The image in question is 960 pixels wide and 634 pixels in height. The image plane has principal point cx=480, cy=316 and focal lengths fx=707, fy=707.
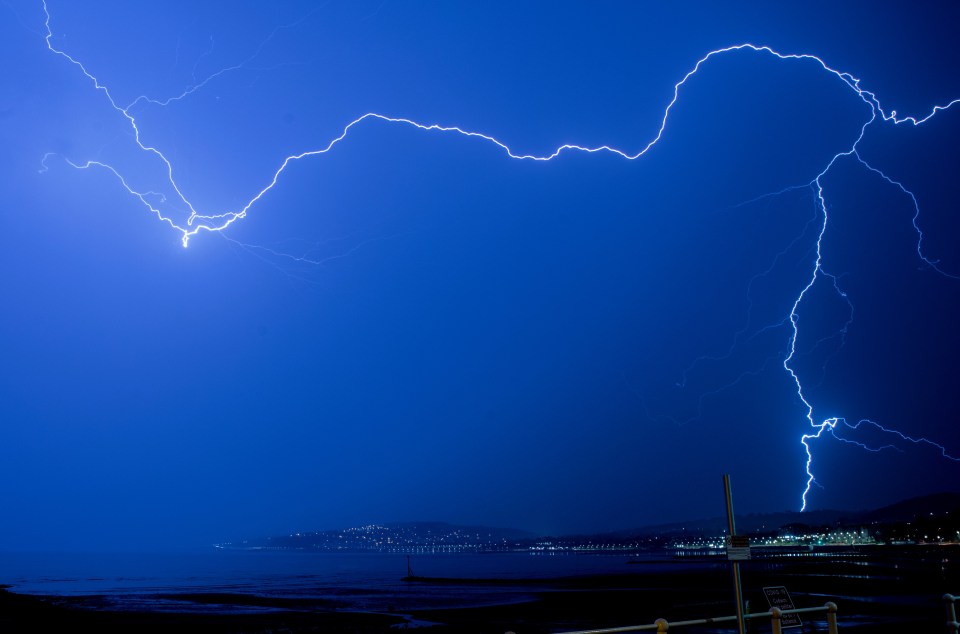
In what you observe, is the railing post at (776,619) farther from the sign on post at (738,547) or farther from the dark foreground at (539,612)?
the dark foreground at (539,612)

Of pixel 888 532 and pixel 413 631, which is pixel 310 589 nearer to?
pixel 413 631

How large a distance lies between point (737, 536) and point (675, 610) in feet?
67.0

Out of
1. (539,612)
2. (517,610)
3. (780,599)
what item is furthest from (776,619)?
(517,610)

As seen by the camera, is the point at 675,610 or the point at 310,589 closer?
the point at 675,610

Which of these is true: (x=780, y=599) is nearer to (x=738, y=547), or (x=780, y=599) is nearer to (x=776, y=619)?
(x=776, y=619)

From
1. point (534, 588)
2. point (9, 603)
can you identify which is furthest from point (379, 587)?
point (9, 603)

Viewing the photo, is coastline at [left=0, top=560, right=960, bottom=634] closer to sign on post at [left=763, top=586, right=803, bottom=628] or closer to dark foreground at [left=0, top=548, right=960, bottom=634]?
dark foreground at [left=0, top=548, right=960, bottom=634]

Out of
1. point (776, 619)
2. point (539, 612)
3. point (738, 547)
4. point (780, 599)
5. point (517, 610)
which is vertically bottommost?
point (517, 610)

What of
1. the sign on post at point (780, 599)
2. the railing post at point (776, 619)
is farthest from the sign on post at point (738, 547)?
the sign on post at point (780, 599)

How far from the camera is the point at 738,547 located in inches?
232

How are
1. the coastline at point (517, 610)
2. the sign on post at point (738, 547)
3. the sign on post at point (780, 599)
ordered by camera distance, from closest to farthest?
the sign on post at point (738, 547)
the sign on post at point (780, 599)
the coastline at point (517, 610)

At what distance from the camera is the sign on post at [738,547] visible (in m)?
5.82

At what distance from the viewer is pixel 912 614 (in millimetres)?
16875

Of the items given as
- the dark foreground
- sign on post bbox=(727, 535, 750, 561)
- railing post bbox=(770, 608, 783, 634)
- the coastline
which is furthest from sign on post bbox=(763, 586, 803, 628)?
the dark foreground
